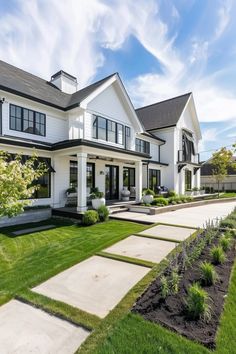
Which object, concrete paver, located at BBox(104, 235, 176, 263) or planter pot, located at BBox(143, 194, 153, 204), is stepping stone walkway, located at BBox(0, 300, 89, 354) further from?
planter pot, located at BBox(143, 194, 153, 204)

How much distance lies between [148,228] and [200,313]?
18.4ft

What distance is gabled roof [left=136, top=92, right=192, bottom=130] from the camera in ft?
71.4

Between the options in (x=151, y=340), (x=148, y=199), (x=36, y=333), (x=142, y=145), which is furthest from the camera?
(x=142, y=145)

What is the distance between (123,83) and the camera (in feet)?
49.0

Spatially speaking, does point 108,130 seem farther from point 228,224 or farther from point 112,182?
point 228,224

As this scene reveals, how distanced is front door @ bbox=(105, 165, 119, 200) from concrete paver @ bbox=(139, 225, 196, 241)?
7607 millimetres

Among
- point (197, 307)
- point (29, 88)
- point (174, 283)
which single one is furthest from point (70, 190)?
point (197, 307)

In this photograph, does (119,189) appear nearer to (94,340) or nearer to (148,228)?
(148,228)

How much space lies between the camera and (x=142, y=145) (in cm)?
1967

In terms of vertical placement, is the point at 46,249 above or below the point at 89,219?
below

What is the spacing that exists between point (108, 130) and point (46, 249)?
10.0 meters

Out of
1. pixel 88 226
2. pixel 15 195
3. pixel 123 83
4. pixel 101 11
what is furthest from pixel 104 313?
pixel 123 83

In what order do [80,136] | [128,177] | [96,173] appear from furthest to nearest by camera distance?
[128,177]
[96,173]
[80,136]

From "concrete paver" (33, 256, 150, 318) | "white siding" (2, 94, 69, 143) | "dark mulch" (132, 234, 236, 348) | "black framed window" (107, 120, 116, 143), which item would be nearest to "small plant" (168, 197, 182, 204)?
"black framed window" (107, 120, 116, 143)
